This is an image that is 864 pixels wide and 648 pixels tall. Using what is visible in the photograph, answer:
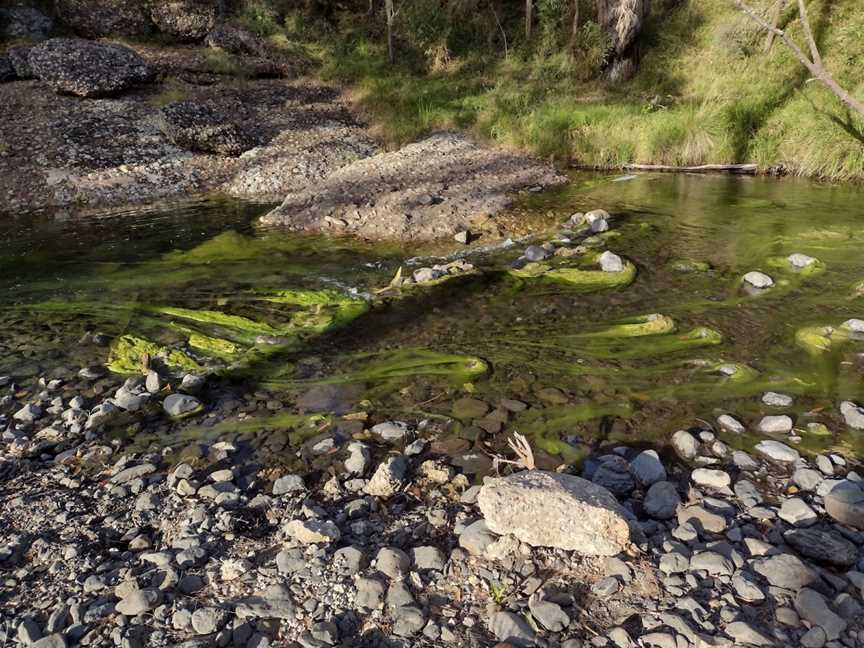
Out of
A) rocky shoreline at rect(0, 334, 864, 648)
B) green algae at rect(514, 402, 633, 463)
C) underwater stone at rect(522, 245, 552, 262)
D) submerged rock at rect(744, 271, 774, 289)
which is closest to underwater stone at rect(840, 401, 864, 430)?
rocky shoreline at rect(0, 334, 864, 648)

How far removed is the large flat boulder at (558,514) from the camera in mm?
2596

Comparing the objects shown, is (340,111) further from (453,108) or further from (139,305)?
(139,305)

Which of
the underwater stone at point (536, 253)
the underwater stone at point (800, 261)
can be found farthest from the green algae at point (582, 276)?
the underwater stone at point (800, 261)

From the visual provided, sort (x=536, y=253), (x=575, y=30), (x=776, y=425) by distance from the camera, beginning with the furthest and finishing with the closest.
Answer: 1. (x=575, y=30)
2. (x=536, y=253)
3. (x=776, y=425)

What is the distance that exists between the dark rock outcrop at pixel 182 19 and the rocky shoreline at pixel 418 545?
22.4 m

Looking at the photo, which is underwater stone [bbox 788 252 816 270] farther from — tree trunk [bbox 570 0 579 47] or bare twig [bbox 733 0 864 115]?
tree trunk [bbox 570 0 579 47]

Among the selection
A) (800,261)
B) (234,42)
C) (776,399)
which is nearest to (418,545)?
(776,399)

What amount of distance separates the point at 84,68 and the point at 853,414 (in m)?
18.0

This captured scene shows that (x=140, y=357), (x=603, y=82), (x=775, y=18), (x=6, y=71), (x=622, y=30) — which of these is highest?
(x=775, y=18)

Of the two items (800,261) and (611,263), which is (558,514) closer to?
(611,263)

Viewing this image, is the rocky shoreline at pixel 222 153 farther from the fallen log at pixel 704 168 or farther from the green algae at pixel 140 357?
the green algae at pixel 140 357

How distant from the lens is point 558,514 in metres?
2.64

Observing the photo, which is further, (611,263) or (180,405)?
(611,263)

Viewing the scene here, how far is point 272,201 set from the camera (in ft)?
36.1
